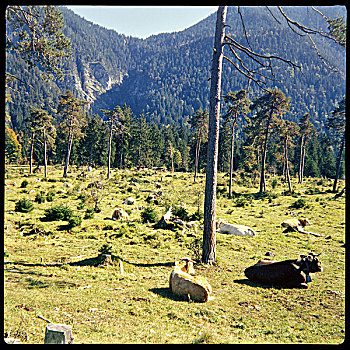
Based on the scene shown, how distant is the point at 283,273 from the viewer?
7324mm

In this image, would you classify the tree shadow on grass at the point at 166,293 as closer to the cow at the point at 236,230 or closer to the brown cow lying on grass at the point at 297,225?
the cow at the point at 236,230

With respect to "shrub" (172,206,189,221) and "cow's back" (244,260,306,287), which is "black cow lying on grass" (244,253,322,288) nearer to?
"cow's back" (244,260,306,287)

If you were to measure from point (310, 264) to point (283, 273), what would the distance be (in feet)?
4.66

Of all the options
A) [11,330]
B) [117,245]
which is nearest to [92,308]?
[11,330]

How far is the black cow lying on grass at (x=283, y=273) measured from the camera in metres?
7.23

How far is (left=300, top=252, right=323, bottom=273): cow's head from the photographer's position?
763cm

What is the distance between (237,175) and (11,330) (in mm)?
48865

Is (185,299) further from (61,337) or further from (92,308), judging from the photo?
(61,337)

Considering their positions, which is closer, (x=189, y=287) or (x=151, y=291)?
(x=189, y=287)

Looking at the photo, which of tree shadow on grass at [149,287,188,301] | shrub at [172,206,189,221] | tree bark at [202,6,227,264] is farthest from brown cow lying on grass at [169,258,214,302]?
shrub at [172,206,189,221]

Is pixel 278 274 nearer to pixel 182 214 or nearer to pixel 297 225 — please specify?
pixel 182 214

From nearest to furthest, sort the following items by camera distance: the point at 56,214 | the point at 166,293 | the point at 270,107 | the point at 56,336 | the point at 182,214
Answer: the point at 56,336 < the point at 166,293 < the point at 56,214 < the point at 182,214 < the point at 270,107

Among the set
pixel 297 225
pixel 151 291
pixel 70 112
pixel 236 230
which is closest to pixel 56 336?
pixel 151 291

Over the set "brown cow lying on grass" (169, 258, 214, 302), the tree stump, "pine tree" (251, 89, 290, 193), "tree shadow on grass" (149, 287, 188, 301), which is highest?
"pine tree" (251, 89, 290, 193)
